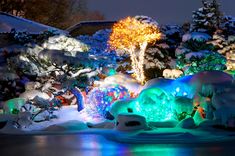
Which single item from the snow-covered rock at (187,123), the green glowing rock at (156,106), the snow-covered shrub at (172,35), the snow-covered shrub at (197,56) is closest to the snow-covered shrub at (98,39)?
the snow-covered shrub at (172,35)

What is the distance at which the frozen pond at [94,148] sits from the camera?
12055 millimetres

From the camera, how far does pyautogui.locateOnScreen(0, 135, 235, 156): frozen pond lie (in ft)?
39.5

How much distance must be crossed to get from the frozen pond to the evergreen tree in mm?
10356

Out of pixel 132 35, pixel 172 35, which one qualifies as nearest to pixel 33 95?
pixel 132 35

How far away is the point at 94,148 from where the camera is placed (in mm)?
13016

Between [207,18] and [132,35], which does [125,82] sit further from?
[207,18]

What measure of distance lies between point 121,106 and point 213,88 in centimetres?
332

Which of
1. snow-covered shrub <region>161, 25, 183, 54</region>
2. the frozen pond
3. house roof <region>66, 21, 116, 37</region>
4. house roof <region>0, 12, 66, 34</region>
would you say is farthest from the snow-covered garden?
house roof <region>66, 21, 116, 37</region>

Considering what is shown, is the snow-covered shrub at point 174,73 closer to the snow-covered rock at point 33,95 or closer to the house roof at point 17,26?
the snow-covered rock at point 33,95

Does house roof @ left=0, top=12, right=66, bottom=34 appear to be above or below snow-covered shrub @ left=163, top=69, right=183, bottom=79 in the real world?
above

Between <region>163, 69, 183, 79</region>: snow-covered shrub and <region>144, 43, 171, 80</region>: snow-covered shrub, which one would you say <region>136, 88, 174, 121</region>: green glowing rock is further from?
<region>144, 43, 171, 80</region>: snow-covered shrub

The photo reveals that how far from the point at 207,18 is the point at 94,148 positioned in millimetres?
12627

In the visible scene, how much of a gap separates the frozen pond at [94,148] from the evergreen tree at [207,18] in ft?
34.0

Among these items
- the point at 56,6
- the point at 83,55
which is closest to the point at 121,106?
the point at 83,55
